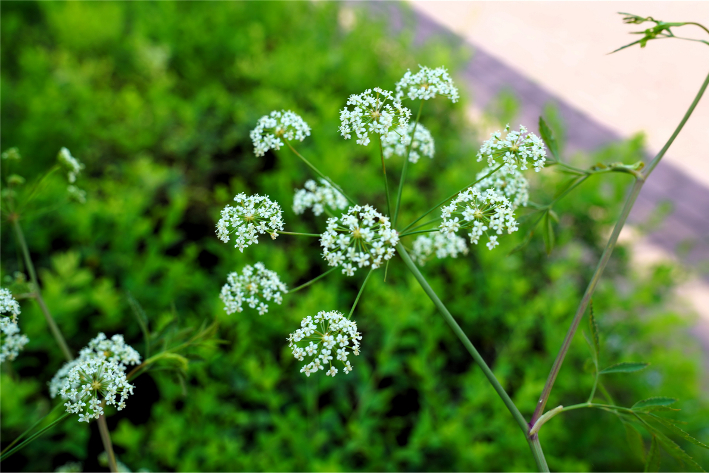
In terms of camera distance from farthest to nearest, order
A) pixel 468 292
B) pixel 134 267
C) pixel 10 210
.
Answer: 1. pixel 468 292
2. pixel 134 267
3. pixel 10 210

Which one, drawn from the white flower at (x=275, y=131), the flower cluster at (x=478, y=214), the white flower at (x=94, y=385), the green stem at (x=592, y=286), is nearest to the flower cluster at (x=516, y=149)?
the flower cluster at (x=478, y=214)

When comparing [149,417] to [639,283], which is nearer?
[149,417]

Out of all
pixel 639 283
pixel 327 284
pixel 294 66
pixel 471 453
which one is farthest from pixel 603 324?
pixel 294 66

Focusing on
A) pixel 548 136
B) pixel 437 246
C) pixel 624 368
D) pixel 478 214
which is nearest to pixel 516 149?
pixel 478 214

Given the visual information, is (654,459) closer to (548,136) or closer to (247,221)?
(548,136)

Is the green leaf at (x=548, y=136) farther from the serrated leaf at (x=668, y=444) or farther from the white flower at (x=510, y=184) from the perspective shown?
the serrated leaf at (x=668, y=444)

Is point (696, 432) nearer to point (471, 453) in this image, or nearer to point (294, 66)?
point (471, 453)

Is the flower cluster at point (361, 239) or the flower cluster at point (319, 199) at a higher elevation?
the flower cluster at point (361, 239)
